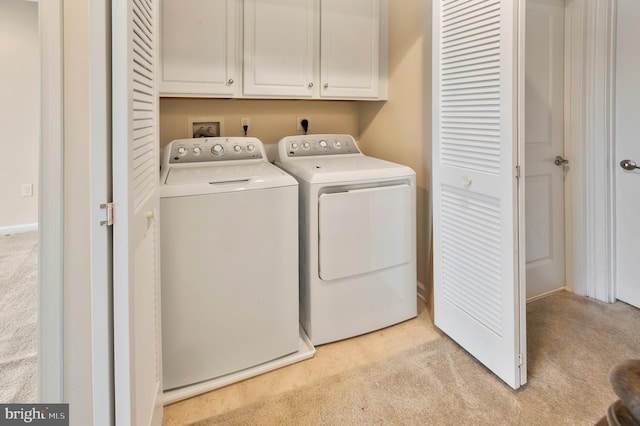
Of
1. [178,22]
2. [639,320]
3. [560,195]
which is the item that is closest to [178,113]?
[178,22]

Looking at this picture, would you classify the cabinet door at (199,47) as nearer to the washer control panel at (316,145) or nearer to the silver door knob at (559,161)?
the washer control panel at (316,145)

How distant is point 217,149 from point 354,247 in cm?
102

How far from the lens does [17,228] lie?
3.47 feet

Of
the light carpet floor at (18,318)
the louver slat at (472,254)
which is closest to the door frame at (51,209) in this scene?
the light carpet floor at (18,318)

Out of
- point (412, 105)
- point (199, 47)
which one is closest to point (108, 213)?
point (199, 47)

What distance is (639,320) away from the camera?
79.2 inches

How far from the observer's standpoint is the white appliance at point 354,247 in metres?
1.83

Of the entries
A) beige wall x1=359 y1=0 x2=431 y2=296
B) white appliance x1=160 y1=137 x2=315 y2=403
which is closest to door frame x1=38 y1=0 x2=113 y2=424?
white appliance x1=160 y1=137 x2=315 y2=403

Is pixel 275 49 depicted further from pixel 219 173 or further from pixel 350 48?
pixel 219 173

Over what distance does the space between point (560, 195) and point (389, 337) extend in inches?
59.7

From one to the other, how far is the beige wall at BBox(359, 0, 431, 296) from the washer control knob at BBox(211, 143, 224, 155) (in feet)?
3.94

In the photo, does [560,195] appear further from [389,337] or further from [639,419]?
[639,419]

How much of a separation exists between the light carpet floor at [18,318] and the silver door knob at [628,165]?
2.83 metres

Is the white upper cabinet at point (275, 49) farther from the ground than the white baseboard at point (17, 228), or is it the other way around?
the white upper cabinet at point (275, 49)
